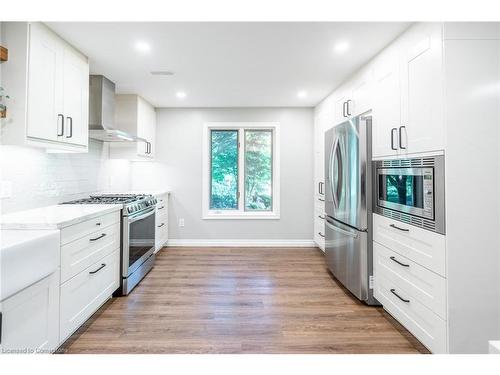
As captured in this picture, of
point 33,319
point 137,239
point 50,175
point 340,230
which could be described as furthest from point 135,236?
point 340,230

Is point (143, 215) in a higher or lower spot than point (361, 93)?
lower

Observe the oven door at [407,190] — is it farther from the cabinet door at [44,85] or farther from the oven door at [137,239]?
the cabinet door at [44,85]

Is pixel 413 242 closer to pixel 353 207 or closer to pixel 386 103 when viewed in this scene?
pixel 353 207

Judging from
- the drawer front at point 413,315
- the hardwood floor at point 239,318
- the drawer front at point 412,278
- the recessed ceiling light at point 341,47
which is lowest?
the hardwood floor at point 239,318

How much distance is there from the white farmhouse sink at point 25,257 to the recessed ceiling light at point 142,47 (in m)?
1.63

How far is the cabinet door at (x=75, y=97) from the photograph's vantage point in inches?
88.8

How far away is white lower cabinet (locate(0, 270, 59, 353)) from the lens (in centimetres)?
130

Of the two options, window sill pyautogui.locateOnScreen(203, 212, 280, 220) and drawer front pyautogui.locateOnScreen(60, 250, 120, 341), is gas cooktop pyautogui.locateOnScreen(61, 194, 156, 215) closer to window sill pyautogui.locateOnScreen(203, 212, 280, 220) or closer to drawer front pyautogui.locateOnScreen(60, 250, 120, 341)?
drawer front pyautogui.locateOnScreen(60, 250, 120, 341)

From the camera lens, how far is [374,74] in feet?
8.07

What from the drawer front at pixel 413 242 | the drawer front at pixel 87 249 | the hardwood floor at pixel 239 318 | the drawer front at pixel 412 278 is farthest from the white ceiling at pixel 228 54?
the hardwood floor at pixel 239 318

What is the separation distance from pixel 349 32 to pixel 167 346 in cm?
263

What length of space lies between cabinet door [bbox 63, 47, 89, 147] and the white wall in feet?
6.23

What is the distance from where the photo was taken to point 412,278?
185 cm

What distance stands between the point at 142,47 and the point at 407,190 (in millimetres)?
2428
